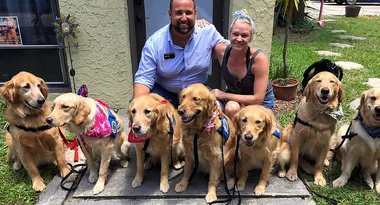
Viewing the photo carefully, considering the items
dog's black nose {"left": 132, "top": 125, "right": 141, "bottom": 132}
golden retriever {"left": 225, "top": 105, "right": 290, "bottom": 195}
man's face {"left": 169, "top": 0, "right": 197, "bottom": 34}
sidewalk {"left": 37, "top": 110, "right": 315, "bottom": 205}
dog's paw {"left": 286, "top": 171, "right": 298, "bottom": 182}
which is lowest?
sidewalk {"left": 37, "top": 110, "right": 315, "bottom": 205}

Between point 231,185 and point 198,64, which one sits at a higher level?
point 198,64

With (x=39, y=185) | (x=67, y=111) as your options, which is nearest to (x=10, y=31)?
(x=39, y=185)

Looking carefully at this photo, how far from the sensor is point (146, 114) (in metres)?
2.77

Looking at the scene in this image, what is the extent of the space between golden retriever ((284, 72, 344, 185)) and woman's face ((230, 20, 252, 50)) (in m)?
0.78

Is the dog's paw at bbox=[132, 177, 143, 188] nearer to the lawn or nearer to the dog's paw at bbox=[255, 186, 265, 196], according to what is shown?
the lawn

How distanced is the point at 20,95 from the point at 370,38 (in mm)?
10859

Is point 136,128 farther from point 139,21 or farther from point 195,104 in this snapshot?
point 139,21

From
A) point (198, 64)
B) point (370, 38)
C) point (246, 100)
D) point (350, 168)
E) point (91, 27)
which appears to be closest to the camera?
point (350, 168)

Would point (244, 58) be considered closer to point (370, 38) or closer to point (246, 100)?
point (246, 100)

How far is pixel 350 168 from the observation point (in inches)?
125

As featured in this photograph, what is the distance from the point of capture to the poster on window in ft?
17.0

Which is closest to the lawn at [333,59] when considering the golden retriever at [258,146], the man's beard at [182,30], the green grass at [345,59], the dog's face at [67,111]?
Answer: the green grass at [345,59]

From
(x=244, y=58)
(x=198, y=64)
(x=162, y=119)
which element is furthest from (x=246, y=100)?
(x=162, y=119)

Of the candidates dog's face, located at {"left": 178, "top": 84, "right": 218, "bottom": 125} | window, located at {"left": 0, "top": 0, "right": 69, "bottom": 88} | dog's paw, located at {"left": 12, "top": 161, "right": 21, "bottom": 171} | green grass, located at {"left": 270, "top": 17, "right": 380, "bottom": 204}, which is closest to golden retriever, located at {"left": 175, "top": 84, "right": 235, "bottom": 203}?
dog's face, located at {"left": 178, "top": 84, "right": 218, "bottom": 125}
